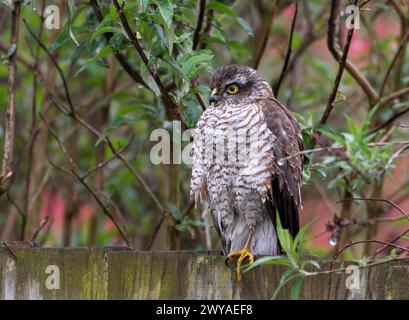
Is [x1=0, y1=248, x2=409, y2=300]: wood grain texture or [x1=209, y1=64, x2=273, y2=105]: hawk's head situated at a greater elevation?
[x1=209, y1=64, x2=273, y2=105]: hawk's head

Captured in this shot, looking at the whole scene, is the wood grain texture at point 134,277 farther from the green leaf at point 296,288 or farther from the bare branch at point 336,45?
the bare branch at point 336,45

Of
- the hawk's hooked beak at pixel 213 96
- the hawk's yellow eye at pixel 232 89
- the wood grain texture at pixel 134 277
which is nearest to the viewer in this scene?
the wood grain texture at pixel 134 277

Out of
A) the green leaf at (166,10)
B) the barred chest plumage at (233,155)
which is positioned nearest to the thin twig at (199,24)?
the barred chest plumage at (233,155)

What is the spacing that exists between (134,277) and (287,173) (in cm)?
131

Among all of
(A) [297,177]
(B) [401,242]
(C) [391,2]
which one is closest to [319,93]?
(C) [391,2]

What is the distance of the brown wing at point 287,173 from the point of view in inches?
156

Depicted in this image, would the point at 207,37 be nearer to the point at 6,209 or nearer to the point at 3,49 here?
the point at 3,49

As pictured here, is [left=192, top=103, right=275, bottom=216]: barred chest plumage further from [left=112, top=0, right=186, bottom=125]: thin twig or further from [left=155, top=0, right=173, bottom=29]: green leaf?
[left=155, top=0, right=173, bottom=29]: green leaf

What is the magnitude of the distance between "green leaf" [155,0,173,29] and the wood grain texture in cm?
100

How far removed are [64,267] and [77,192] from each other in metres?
3.94

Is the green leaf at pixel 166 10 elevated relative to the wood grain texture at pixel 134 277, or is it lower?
elevated

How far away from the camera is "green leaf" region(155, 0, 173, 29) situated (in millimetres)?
3281

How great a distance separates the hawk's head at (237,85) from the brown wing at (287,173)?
42 centimetres

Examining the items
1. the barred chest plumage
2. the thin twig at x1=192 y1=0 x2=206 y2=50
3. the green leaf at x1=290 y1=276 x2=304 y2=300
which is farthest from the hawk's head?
the green leaf at x1=290 y1=276 x2=304 y2=300
